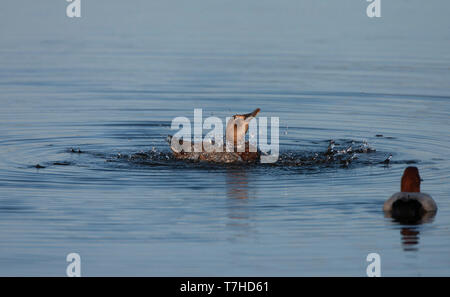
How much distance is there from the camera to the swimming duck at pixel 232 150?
13.9 m

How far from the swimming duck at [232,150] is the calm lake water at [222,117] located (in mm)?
230

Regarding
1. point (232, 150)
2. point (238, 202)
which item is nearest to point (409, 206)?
point (238, 202)

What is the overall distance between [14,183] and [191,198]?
8.16 feet

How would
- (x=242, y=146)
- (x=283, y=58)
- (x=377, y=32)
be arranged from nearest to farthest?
(x=242, y=146) → (x=283, y=58) → (x=377, y=32)

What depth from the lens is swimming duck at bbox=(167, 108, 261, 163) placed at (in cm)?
1387

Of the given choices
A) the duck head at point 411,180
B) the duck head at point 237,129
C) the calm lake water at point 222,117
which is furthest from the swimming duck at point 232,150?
the duck head at point 411,180

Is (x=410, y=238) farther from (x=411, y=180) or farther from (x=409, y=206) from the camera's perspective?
(x=411, y=180)

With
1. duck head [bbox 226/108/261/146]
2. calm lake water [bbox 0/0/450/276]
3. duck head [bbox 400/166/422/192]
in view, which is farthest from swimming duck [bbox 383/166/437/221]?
duck head [bbox 226/108/261/146]

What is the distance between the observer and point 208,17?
3034 cm

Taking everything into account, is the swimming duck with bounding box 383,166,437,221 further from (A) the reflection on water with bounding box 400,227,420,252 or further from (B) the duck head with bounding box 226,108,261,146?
(B) the duck head with bounding box 226,108,261,146

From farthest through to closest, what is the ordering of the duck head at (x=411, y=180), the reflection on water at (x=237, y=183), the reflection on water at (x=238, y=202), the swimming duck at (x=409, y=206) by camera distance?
the reflection on water at (x=237, y=183) < the duck head at (x=411, y=180) < the swimming duck at (x=409, y=206) < the reflection on water at (x=238, y=202)

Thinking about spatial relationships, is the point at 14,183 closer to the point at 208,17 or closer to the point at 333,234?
the point at 333,234

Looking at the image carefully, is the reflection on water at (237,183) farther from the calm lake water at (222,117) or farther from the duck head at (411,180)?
the duck head at (411,180)

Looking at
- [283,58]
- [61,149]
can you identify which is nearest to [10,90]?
[61,149]
